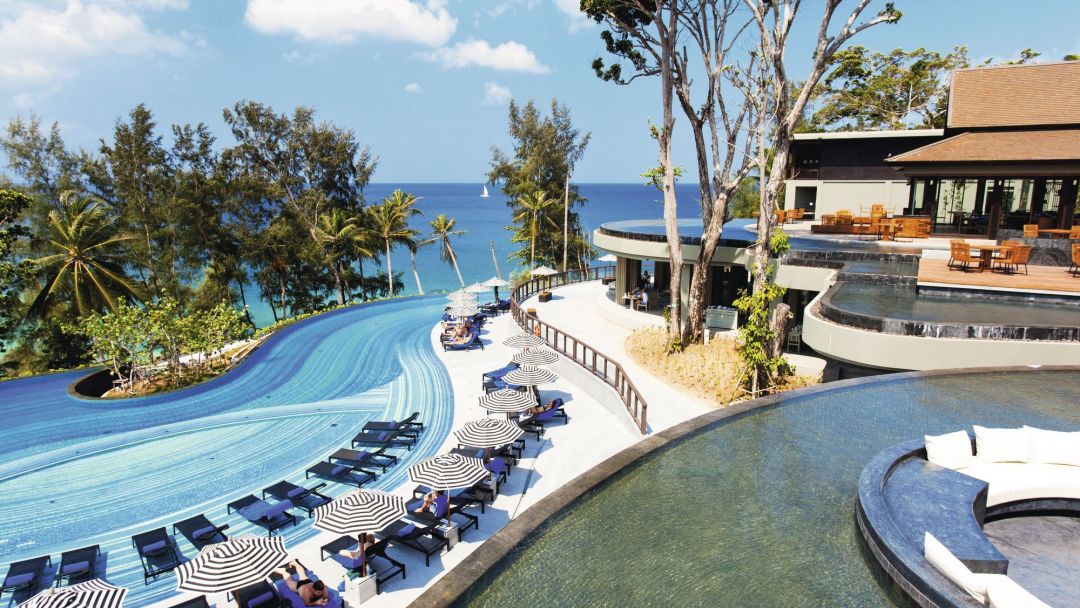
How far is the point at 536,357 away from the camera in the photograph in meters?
17.1

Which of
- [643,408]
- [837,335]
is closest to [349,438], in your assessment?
[643,408]

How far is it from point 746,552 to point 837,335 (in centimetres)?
766

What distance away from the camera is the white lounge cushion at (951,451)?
811 centimetres

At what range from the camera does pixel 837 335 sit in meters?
12.8

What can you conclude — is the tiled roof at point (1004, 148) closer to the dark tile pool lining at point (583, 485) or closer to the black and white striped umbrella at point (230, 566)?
the dark tile pool lining at point (583, 485)

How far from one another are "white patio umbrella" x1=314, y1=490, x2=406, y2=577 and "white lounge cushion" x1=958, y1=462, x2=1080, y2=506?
27.1 feet

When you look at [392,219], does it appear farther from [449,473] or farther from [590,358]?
[449,473]

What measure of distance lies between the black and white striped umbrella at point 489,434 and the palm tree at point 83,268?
22865 mm

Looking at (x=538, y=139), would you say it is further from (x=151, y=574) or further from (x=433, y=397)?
(x=151, y=574)

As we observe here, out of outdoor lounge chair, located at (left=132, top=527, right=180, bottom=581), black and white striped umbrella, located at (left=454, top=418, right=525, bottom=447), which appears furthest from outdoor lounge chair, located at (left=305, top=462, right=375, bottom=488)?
outdoor lounge chair, located at (left=132, top=527, right=180, bottom=581)

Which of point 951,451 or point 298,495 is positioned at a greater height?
point 951,451

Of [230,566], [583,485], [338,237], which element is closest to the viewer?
[230,566]

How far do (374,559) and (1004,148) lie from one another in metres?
24.2

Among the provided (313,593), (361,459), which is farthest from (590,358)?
(313,593)
